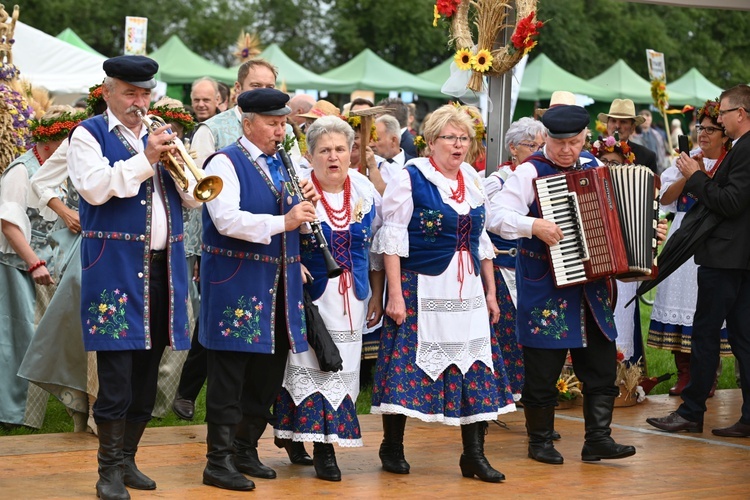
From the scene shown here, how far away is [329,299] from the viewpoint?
19.0 feet

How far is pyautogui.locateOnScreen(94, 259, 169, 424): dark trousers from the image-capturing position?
5109mm

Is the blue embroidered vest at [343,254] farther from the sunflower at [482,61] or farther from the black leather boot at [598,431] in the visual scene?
the sunflower at [482,61]

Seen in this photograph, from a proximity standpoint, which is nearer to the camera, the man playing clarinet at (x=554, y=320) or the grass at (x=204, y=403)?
the man playing clarinet at (x=554, y=320)

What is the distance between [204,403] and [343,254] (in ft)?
7.89

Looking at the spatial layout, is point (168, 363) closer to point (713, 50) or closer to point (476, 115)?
point (476, 115)

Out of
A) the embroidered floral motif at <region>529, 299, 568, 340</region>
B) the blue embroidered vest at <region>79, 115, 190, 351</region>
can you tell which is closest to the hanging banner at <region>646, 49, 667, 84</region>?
the embroidered floral motif at <region>529, 299, 568, 340</region>

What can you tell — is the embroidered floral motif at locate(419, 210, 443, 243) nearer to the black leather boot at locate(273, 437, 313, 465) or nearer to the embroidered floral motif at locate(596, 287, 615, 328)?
the embroidered floral motif at locate(596, 287, 615, 328)

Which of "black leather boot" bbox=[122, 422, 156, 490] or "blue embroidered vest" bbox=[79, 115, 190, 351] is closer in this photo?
"blue embroidered vest" bbox=[79, 115, 190, 351]

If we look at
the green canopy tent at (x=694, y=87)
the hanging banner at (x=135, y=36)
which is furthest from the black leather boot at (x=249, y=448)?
the green canopy tent at (x=694, y=87)

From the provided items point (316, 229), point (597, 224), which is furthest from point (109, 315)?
point (597, 224)

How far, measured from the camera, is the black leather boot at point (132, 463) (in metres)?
5.39

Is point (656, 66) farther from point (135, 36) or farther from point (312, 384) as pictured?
point (312, 384)

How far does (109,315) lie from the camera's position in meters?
5.09

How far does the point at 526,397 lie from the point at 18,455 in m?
2.61
